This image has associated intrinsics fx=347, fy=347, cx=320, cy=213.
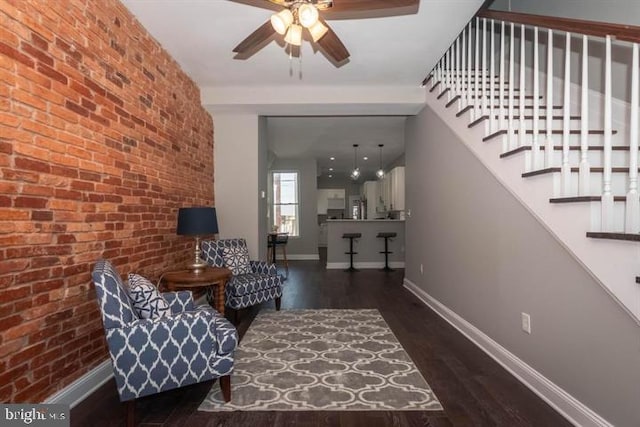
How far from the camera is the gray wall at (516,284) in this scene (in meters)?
1.75

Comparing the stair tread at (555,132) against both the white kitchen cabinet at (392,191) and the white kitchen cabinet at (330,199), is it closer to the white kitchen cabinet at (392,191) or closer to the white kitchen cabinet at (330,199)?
the white kitchen cabinet at (392,191)

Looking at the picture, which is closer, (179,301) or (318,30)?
(318,30)

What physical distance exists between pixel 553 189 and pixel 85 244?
298 cm

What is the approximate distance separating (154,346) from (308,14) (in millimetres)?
2110

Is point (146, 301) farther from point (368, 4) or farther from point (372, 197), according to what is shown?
point (372, 197)

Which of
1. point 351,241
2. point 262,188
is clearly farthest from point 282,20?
point 351,241

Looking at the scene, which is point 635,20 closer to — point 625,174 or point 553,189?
point 625,174

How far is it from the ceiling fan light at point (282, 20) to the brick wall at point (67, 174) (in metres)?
1.25

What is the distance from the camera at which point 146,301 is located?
2.12m

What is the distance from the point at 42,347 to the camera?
75.6 inches

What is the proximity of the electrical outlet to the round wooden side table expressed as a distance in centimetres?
247

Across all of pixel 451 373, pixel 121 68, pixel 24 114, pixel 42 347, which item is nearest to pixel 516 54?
pixel 451 373

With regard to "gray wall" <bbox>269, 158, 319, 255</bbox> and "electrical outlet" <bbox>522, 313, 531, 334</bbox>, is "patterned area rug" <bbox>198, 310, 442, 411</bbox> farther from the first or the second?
"gray wall" <bbox>269, 158, 319, 255</bbox>

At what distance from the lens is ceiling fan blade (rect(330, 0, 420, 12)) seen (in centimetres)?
218
